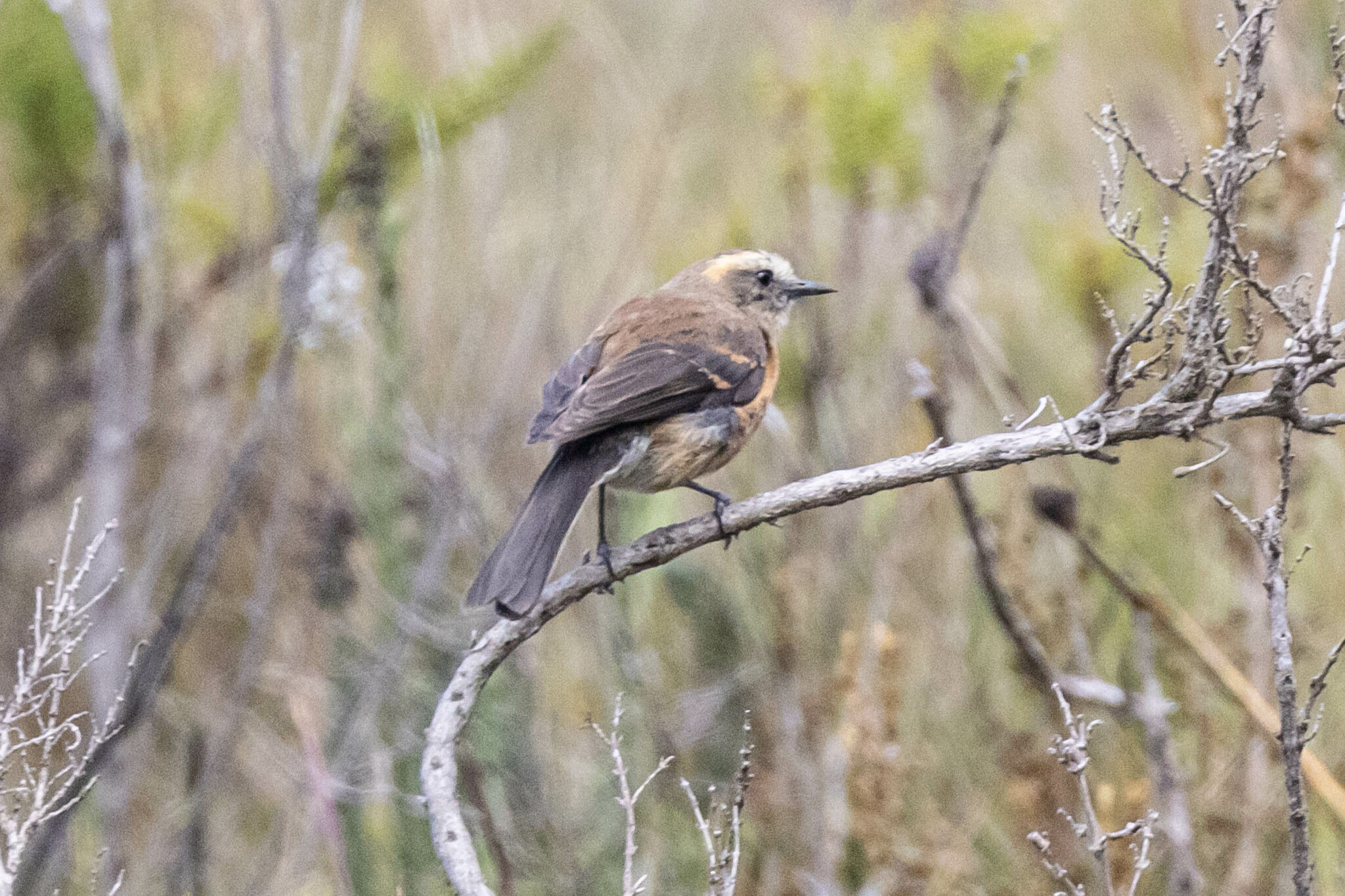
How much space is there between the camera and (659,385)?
3.09 metres

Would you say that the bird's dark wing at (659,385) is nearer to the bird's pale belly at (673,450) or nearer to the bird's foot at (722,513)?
the bird's pale belly at (673,450)

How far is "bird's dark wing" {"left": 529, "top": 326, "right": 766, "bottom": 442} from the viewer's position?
9.52 ft

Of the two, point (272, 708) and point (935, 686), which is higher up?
point (272, 708)

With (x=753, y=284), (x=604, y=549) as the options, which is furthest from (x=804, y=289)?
(x=604, y=549)

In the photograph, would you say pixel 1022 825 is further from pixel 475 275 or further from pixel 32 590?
pixel 32 590

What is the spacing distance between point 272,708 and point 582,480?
93.3 inches

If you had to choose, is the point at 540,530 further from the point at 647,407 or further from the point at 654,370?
the point at 654,370

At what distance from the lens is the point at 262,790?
4.29 meters

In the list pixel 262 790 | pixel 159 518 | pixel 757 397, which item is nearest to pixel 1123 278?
pixel 757 397

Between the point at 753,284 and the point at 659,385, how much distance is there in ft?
2.94

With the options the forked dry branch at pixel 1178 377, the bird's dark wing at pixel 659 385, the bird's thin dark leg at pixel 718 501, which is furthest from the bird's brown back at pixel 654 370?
the forked dry branch at pixel 1178 377

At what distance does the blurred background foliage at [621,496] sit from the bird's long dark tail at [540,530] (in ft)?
1.25

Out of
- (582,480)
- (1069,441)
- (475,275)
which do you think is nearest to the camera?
(1069,441)

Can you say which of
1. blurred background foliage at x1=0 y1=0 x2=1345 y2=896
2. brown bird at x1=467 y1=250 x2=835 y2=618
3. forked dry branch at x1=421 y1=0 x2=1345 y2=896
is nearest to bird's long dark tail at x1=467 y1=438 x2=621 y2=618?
brown bird at x1=467 y1=250 x2=835 y2=618
